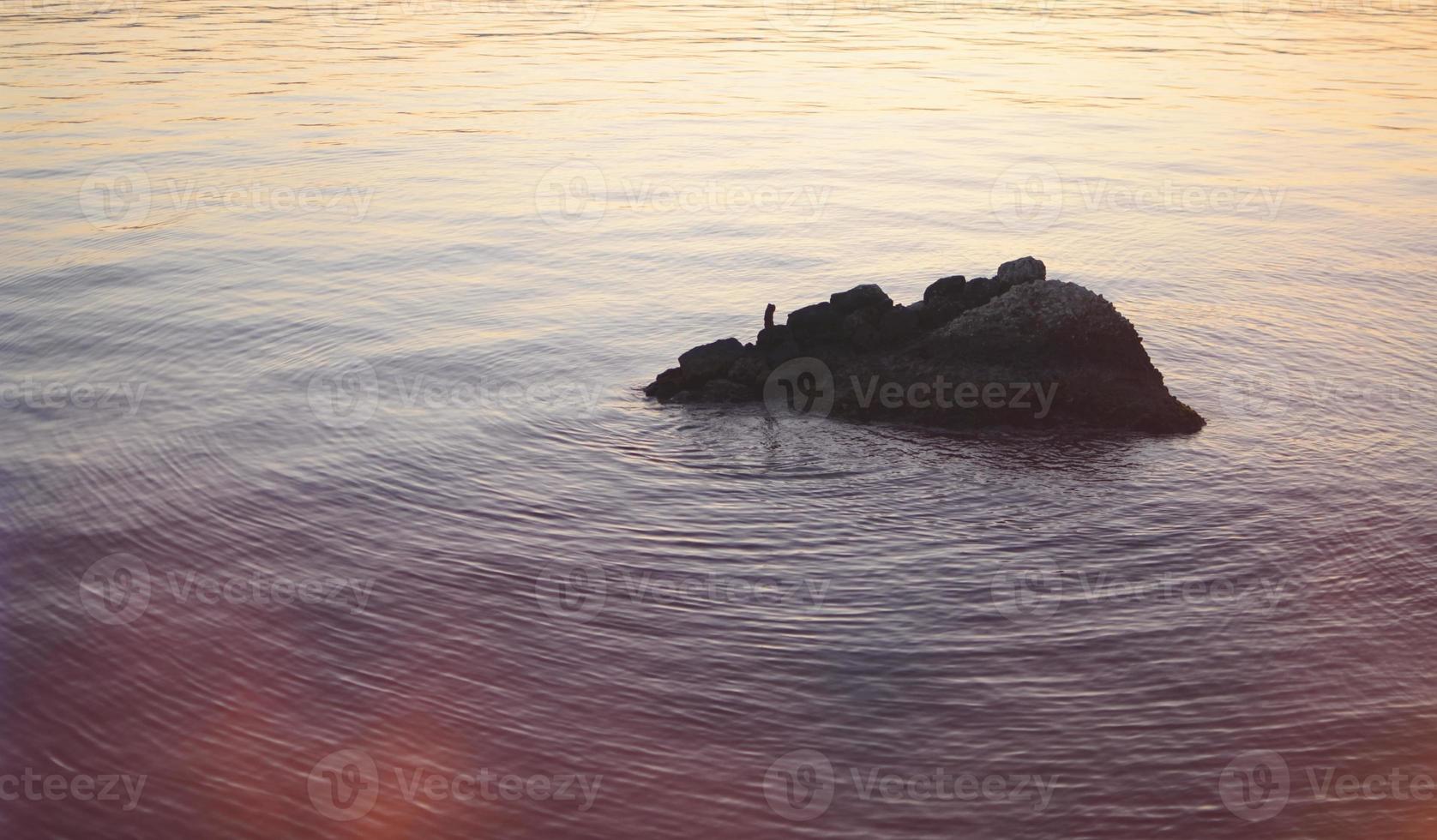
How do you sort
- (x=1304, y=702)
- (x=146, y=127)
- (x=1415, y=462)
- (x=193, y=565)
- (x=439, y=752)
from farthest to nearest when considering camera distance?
(x=146, y=127), (x=1415, y=462), (x=193, y=565), (x=1304, y=702), (x=439, y=752)

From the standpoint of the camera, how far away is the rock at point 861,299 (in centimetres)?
1719

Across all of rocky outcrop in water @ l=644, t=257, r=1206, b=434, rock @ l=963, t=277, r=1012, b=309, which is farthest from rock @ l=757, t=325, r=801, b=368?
rock @ l=963, t=277, r=1012, b=309

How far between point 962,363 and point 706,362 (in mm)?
3299

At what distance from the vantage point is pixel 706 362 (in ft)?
56.4

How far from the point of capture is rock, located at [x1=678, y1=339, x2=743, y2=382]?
56.3 ft

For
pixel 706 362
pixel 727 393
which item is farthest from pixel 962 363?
pixel 706 362

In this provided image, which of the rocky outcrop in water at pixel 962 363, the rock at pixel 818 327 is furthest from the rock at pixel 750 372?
the rock at pixel 818 327

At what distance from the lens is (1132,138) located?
125ft

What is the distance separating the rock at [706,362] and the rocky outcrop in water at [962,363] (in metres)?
0.02

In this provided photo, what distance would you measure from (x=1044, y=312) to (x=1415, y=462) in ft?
15.2

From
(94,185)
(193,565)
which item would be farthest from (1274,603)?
(94,185)

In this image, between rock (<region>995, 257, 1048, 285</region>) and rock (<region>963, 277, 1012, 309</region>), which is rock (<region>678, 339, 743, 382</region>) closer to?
rock (<region>963, 277, 1012, 309</region>)

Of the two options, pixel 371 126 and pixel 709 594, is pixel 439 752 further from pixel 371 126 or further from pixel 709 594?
pixel 371 126

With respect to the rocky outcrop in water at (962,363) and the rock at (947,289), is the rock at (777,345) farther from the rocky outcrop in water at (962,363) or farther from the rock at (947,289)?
the rock at (947,289)
